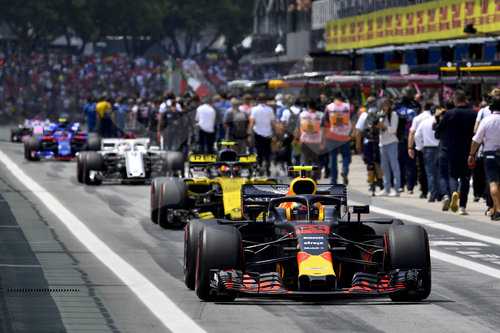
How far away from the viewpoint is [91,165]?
85.3ft

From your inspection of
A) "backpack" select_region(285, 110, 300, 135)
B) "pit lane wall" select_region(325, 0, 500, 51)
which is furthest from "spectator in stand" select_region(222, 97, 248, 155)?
"pit lane wall" select_region(325, 0, 500, 51)

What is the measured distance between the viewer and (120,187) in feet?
84.0

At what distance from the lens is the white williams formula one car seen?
26094mm

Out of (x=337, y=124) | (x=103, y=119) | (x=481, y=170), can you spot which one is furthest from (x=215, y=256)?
(x=103, y=119)

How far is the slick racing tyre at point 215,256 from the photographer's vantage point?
10.8 metres

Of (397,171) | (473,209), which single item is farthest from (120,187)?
(473,209)

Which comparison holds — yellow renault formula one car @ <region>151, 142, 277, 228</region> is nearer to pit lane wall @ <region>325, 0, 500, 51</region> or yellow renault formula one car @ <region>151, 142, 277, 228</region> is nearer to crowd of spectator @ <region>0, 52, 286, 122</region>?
pit lane wall @ <region>325, 0, 500, 51</region>

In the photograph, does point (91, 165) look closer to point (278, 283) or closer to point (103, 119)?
point (103, 119)

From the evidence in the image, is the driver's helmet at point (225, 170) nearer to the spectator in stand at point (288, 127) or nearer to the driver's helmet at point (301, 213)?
the driver's helmet at point (301, 213)

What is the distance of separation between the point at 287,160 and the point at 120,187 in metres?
3.69

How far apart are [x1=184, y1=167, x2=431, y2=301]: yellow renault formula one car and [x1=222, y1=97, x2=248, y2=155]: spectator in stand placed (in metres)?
16.7

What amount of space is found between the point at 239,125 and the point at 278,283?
18.1 m

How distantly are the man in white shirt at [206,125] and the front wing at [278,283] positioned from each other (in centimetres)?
1901

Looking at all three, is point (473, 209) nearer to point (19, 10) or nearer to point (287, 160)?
point (287, 160)
